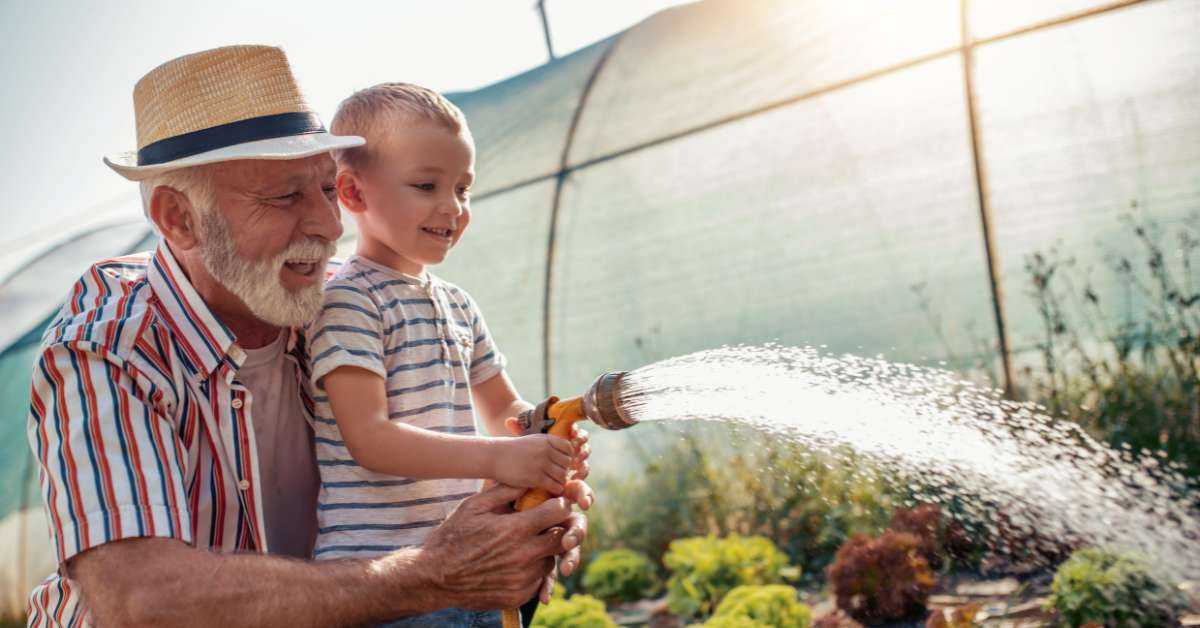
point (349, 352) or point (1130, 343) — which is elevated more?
point (349, 352)

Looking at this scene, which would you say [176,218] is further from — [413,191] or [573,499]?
[573,499]

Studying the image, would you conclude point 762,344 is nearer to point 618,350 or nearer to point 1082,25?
point 618,350

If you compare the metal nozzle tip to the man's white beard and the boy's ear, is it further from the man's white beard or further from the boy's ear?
the boy's ear

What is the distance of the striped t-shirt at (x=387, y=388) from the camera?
2.40 meters

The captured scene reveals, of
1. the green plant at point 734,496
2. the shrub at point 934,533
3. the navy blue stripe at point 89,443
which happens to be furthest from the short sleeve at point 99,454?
the green plant at point 734,496

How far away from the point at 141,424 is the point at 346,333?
17.4 inches

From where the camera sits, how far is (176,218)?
252 centimetres

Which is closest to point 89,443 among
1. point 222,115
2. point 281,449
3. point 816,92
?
point 281,449

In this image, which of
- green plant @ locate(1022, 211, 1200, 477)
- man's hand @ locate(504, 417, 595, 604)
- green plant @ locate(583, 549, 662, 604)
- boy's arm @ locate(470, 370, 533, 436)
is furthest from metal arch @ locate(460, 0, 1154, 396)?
man's hand @ locate(504, 417, 595, 604)

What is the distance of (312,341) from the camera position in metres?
2.44

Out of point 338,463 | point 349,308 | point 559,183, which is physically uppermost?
point 559,183

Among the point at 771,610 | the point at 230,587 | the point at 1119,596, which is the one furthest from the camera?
the point at 771,610

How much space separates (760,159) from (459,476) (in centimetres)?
369

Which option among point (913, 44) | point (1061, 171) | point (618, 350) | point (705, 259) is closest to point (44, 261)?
point (618, 350)
